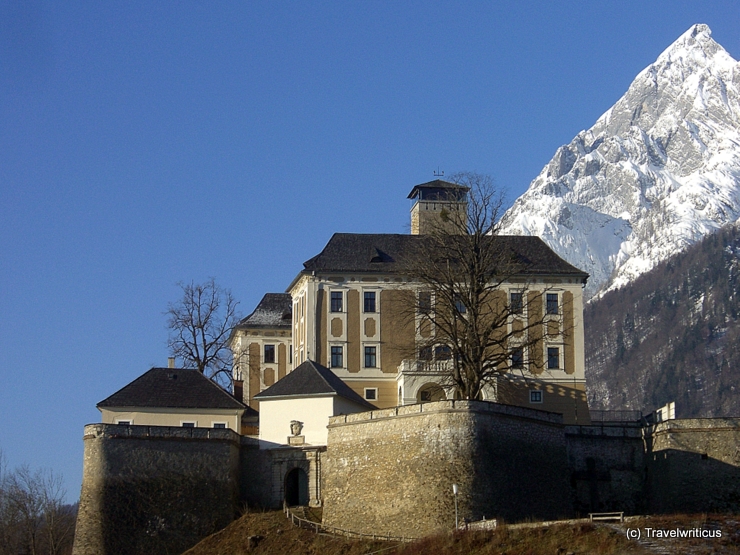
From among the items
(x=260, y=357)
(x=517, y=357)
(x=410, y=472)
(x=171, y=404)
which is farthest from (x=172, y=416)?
(x=517, y=357)

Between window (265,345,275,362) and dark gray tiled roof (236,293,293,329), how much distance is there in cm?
139

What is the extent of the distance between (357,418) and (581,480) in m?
11.1

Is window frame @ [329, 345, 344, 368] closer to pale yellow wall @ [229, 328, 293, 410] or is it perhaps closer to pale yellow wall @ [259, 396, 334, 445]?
pale yellow wall @ [229, 328, 293, 410]

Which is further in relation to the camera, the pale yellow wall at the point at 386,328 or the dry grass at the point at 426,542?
the pale yellow wall at the point at 386,328

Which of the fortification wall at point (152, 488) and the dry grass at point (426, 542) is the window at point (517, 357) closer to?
the dry grass at point (426, 542)

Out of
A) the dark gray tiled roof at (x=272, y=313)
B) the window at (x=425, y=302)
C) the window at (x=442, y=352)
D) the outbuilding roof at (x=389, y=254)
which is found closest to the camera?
the window at (x=425, y=302)

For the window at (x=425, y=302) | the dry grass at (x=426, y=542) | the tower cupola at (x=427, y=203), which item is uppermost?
the tower cupola at (x=427, y=203)

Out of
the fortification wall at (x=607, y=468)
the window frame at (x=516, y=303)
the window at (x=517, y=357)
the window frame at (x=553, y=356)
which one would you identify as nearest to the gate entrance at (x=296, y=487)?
the window at (x=517, y=357)

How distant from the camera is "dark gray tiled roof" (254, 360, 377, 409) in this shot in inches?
2489

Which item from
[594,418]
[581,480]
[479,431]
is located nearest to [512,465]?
[479,431]

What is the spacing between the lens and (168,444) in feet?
199

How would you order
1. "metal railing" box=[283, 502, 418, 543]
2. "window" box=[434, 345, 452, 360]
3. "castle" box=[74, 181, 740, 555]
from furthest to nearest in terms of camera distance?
1. "window" box=[434, 345, 452, 360]
2. "castle" box=[74, 181, 740, 555]
3. "metal railing" box=[283, 502, 418, 543]

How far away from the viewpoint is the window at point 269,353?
85.7m

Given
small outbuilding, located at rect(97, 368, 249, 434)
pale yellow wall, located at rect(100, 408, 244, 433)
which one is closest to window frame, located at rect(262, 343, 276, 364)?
small outbuilding, located at rect(97, 368, 249, 434)
